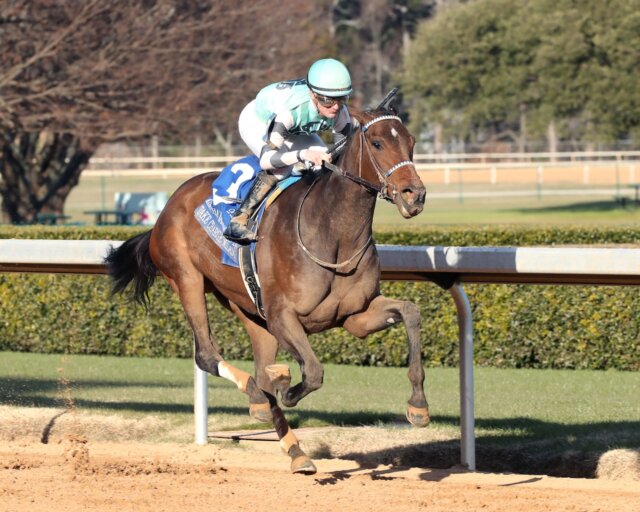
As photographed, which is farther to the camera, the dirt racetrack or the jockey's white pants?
the jockey's white pants

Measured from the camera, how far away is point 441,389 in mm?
9305

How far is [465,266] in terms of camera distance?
5.84 metres

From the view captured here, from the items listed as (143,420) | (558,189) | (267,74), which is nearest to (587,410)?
(143,420)

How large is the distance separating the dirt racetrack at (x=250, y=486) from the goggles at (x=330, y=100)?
67.8 inches

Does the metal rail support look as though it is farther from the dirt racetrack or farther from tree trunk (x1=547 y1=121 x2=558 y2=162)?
tree trunk (x1=547 y1=121 x2=558 y2=162)

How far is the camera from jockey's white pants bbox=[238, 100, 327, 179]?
5.90 metres

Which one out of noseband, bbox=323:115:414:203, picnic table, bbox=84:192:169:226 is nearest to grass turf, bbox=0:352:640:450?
noseband, bbox=323:115:414:203

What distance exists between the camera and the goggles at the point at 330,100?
18.1ft

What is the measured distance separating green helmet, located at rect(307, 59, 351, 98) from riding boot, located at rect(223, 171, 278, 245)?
1.93ft

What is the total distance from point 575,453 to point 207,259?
2234 mm

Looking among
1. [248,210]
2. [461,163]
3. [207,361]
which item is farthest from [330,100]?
[461,163]

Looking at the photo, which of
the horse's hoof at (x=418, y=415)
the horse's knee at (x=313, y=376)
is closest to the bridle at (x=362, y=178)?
the horse's knee at (x=313, y=376)

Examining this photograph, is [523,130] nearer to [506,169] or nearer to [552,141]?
[552,141]

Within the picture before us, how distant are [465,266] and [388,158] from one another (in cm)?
95
